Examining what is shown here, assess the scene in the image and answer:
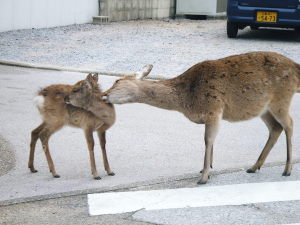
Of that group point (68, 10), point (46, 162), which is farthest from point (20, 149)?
point (68, 10)

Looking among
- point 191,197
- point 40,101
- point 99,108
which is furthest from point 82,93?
point 191,197

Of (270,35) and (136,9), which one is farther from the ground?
(136,9)

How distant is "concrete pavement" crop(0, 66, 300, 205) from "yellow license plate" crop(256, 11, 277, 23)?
19.1 ft

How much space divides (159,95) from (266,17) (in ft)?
31.0

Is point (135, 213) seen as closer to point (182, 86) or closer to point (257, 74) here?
point (182, 86)

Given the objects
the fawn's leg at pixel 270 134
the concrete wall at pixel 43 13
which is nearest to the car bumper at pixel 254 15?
the concrete wall at pixel 43 13

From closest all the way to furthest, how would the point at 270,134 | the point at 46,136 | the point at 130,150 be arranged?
the point at 46,136 < the point at 270,134 < the point at 130,150

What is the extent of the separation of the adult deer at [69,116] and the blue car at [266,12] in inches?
368

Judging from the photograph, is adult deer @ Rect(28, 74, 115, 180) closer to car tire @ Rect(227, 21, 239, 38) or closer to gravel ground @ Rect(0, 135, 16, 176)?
gravel ground @ Rect(0, 135, 16, 176)

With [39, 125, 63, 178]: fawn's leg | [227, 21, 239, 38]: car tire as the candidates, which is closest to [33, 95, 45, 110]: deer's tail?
[39, 125, 63, 178]: fawn's leg

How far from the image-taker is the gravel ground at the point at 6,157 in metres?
6.36

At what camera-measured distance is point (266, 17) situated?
14.8 m

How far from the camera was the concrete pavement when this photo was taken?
5906mm

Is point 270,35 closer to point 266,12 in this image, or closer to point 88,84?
point 266,12
